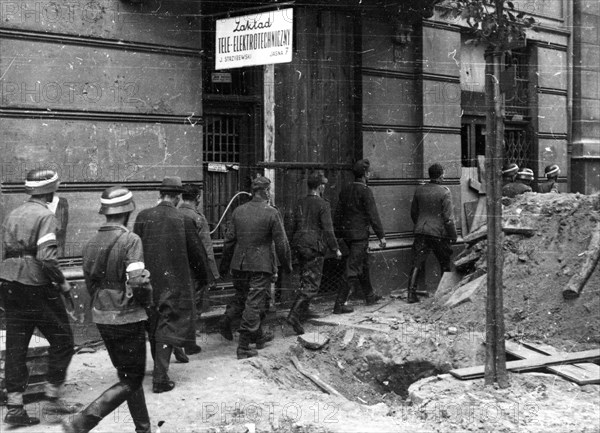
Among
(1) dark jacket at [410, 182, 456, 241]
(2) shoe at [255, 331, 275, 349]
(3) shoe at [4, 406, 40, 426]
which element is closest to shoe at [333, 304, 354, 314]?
(2) shoe at [255, 331, 275, 349]

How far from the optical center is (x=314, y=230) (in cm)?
916

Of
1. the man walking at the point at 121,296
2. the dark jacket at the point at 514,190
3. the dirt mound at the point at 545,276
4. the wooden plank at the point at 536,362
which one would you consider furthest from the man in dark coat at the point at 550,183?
the man walking at the point at 121,296

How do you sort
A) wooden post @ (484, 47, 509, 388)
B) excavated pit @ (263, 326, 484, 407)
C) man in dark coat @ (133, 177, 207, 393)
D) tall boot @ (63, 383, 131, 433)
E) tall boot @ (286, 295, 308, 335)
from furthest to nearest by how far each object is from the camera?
tall boot @ (286, 295, 308, 335) < excavated pit @ (263, 326, 484, 407) < man in dark coat @ (133, 177, 207, 393) < wooden post @ (484, 47, 509, 388) < tall boot @ (63, 383, 131, 433)

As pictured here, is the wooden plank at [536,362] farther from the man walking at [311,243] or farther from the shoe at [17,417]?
the shoe at [17,417]

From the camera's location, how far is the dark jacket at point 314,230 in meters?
9.10

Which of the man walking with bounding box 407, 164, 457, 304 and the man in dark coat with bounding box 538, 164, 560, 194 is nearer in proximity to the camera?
the man walking with bounding box 407, 164, 457, 304

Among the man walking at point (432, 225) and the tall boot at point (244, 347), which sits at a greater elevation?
the man walking at point (432, 225)

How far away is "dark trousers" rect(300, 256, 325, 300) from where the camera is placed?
29.5ft

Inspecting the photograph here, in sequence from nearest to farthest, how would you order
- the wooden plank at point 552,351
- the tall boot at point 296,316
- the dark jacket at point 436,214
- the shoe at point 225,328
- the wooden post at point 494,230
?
the wooden post at point 494,230 → the wooden plank at point 552,351 → the shoe at point 225,328 → the tall boot at point 296,316 → the dark jacket at point 436,214

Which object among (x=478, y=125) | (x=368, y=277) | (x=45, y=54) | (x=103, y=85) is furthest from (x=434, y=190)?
(x=45, y=54)

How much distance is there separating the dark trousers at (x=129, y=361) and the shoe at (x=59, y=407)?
100cm

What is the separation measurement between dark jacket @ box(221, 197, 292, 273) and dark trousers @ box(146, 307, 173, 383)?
4.05 ft

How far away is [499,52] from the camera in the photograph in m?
6.91

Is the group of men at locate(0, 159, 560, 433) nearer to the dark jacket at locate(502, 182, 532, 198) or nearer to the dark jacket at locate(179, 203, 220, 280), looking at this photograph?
the dark jacket at locate(179, 203, 220, 280)
